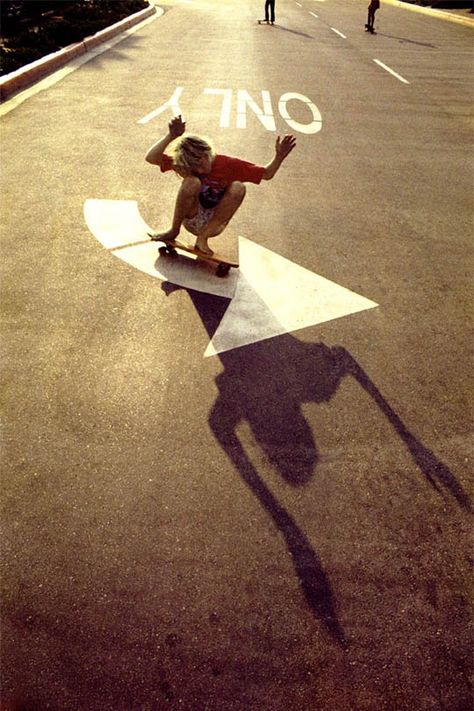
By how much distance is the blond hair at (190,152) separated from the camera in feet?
13.0

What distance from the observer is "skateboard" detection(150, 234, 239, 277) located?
4.54m

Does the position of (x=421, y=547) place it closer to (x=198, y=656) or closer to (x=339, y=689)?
(x=339, y=689)

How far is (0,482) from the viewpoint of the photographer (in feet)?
9.12

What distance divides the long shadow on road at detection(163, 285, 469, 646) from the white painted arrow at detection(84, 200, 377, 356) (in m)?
0.15

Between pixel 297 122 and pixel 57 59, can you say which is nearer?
pixel 297 122

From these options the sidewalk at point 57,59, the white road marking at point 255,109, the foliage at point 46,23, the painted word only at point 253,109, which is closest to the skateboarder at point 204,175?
the painted word only at point 253,109

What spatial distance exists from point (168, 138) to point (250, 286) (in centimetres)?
162

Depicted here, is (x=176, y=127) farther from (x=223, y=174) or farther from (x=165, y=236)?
(x=165, y=236)

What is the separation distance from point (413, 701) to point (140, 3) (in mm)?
27744

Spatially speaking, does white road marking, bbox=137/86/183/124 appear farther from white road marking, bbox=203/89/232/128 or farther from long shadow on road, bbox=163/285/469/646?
long shadow on road, bbox=163/285/469/646

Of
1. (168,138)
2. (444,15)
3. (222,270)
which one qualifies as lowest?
(222,270)

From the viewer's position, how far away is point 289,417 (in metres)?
3.30

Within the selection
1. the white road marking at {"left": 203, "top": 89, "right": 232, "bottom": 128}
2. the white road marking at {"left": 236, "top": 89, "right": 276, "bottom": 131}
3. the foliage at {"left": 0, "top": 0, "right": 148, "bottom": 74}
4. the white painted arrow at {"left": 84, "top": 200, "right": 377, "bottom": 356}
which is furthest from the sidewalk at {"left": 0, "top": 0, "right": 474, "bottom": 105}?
the white painted arrow at {"left": 84, "top": 200, "right": 377, "bottom": 356}

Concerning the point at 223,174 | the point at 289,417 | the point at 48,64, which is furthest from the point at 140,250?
the point at 48,64
